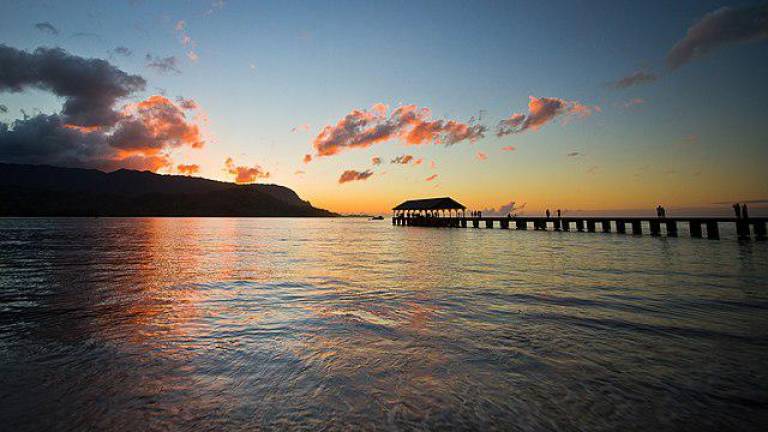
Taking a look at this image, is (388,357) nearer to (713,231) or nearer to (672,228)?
(713,231)

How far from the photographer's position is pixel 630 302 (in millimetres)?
9070

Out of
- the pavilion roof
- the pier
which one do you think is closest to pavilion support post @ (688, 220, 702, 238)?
the pier

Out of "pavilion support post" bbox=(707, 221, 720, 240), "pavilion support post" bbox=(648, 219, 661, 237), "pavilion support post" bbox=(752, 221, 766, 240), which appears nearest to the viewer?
"pavilion support post" bbox=(752, 221, 766, 240)

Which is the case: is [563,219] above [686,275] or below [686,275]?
above

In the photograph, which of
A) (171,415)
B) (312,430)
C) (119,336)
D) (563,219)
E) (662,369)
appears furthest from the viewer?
(563,219)

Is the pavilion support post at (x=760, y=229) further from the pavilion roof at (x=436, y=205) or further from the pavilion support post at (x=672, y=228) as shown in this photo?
the pavilion roof at (x=436, y=205)

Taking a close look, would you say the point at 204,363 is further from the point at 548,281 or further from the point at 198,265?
the point at 198,265

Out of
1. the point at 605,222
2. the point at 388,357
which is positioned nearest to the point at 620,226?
the point at 605,222

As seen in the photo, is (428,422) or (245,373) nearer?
(428,422)

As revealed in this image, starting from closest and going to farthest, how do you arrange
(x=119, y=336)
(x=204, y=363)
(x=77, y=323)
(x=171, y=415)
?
1. (x=171, y=415)
2. (x=204, y=363)
3. (x=119, y=336)
4. (x=77, y=323)

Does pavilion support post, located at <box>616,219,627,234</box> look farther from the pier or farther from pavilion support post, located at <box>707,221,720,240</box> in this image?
pavilion support post, located at <box>707,221,720,240</box>

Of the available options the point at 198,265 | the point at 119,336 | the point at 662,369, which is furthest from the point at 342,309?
the point at 198,265

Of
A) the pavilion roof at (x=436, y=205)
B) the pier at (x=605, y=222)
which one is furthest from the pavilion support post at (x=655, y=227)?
the pavilion roof at (x=436, y=205)

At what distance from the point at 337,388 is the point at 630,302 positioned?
27.6 feet
